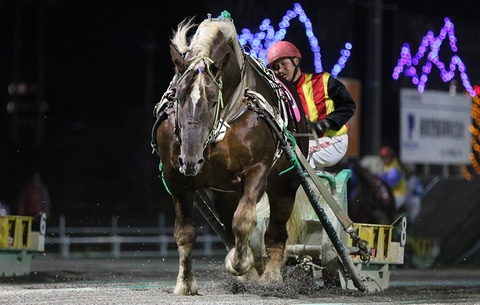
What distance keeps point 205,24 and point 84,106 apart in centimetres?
4228

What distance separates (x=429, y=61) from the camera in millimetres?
19938

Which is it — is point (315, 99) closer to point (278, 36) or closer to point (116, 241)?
point (278, 36)

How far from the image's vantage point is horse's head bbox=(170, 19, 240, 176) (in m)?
7.42

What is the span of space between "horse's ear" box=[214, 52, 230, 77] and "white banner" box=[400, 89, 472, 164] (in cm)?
1247

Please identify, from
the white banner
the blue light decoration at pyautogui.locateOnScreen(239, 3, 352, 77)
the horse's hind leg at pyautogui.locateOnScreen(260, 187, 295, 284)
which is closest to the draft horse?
the horse's hind leg at pyautogui.locateOnScreen(260, 187, 295, 284)

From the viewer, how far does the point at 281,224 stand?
30.1 ft

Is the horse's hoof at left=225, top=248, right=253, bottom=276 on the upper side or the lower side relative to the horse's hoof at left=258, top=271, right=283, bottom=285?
upper

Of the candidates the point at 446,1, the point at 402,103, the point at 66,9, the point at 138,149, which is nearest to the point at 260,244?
the point at 402,103

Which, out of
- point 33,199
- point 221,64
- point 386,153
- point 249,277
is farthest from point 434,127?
point 221,64

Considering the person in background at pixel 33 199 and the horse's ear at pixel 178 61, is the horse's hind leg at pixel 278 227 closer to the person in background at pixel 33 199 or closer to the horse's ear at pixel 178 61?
the horse's ear at pixel 178 61

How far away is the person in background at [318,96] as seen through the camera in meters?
9.55

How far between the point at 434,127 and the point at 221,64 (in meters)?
13.6

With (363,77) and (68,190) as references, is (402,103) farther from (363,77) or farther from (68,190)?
(68,190)

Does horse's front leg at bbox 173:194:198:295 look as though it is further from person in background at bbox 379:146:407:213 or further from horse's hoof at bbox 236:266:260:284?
person in background at bbox 379:146:407:213
